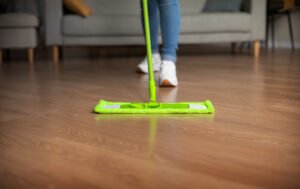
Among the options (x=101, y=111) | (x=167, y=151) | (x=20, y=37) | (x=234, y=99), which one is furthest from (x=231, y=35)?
(x=167, y=151)

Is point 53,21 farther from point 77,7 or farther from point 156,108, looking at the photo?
point 156,108

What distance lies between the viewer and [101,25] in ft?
9.53

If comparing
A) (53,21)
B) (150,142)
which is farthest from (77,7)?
(150,142)

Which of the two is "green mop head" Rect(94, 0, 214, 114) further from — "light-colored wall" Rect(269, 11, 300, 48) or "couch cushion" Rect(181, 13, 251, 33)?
"light-colored wall" Rect(269, 11, 300, 48)

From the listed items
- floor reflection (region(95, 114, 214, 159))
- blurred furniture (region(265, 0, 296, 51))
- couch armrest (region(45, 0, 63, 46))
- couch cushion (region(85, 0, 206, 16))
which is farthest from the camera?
blurred furniture (region(265, 0, 296, 51))

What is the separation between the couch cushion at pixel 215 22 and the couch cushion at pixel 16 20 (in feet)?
3.93

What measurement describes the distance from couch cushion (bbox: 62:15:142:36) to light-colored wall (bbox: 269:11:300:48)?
2.40 m

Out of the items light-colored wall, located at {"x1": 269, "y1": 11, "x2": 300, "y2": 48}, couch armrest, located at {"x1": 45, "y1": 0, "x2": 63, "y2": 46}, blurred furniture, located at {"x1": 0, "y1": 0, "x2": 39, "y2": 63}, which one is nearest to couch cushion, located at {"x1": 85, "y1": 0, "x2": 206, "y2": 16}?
couch armrest, located at {"x1": 45, "y1": 0, "x2": 63, "y2": 46}

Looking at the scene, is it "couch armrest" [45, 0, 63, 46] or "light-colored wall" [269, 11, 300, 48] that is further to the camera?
"light-colored wall" [269, 11, 300, 48]

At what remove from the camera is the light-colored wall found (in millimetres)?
4469

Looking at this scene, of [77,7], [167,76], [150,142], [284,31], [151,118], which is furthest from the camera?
[284,31]

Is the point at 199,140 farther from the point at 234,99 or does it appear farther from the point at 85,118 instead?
the point at 234,99

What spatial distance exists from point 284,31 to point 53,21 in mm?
3012

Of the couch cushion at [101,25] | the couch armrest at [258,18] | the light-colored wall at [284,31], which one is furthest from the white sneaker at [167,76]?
the light-colored wall at [284,31]
